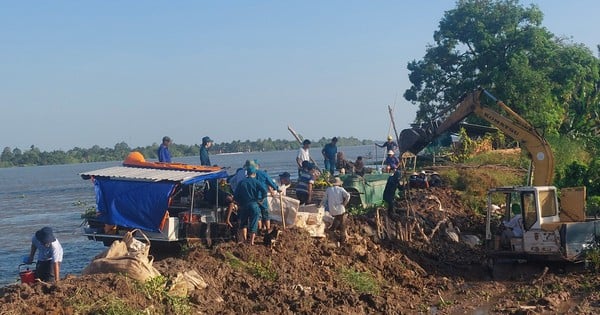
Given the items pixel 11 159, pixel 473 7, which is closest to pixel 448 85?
pixel 473 7

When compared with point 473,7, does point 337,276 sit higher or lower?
lower

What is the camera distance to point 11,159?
175250 millimetres

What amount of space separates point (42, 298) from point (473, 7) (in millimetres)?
26928

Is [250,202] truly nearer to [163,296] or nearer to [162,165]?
[162,165]

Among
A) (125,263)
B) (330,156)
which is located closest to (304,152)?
(330,156)

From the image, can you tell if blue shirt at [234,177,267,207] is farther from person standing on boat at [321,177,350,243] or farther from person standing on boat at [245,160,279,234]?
person standing on boat at [321,177,350,243]

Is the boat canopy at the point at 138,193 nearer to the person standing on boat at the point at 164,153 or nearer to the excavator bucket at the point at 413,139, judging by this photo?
the person standing on boat at the point at 164,153

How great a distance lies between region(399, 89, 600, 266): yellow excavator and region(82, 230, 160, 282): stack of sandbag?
8.16 meters

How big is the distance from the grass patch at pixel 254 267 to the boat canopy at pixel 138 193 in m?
3.01

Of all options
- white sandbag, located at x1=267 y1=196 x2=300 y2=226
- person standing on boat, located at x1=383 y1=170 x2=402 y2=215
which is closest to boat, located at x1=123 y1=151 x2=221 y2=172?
white sandbag, located at x1=267 y1=196 x2=300 y2=226

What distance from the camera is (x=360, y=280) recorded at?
14.7m

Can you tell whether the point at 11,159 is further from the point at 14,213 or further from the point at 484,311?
the point at 484,311

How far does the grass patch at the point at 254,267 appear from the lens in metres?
13.4

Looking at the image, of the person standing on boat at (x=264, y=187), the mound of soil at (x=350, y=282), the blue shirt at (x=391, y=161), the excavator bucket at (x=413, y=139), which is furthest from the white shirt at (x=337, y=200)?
the blue shirt at (x=391, y=161)
